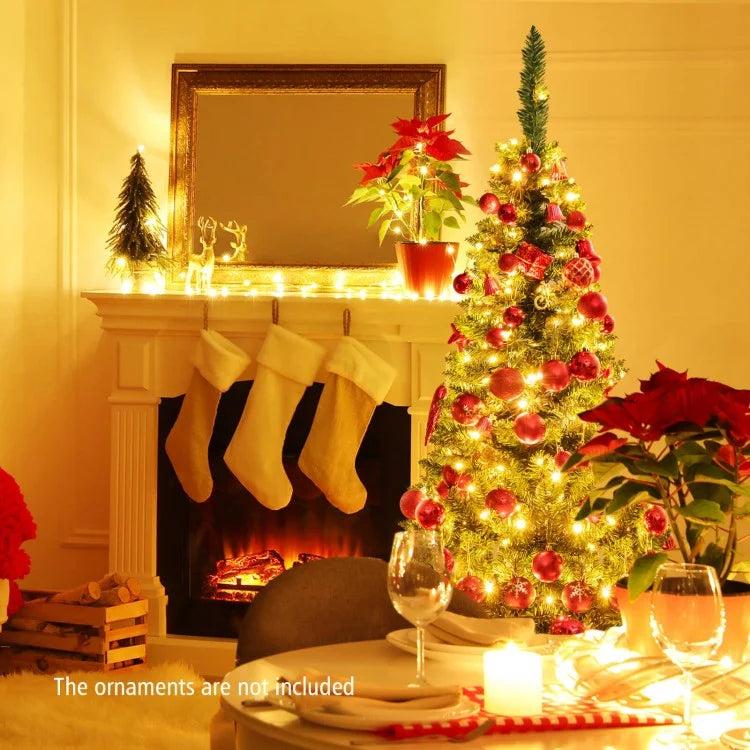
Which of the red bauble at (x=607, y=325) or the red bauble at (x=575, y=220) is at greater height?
the red bauble at (x=575, y=220)

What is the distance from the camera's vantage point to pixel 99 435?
4.14 metres

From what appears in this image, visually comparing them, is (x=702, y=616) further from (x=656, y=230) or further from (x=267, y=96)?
(x=267, y=96)

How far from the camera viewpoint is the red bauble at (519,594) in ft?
9.33

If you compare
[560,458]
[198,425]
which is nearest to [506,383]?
[560,458]

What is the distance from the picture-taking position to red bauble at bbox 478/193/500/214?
9.66 feet

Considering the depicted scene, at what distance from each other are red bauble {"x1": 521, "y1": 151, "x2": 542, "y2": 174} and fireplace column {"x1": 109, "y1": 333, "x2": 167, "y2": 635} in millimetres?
1487

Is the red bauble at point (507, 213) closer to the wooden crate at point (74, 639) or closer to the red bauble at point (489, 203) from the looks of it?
the red bauble at point (489, 203)

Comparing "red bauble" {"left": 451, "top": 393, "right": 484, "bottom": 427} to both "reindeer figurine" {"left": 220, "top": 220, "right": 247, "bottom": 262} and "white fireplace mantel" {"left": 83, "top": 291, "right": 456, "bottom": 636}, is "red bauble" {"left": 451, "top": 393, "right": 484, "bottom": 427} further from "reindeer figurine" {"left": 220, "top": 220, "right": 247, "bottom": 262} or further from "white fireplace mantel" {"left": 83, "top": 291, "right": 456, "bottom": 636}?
"reindeer figurine" {"left": 220, "top": 220, "right": 247, "bottom": 262}

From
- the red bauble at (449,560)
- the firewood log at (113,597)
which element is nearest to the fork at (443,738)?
the red bauble at (449,560)

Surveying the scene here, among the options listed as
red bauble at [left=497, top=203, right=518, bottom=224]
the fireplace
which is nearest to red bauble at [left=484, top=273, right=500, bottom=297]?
red bauble at [left=497, top=203, right=518, bottom=224]

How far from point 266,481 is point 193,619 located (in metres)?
0.60

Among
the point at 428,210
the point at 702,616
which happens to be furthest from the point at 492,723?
the point at 428,210

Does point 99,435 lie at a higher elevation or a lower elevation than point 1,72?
lower

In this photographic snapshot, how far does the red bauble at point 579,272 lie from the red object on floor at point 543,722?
1633 millimetres
